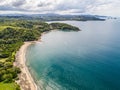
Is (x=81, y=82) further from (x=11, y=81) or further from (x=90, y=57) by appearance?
(x=90, y=57)

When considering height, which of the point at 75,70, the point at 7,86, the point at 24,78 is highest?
the point at 7,86

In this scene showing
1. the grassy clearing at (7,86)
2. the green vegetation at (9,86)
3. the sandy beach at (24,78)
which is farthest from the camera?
the sandy beach at (24,78)

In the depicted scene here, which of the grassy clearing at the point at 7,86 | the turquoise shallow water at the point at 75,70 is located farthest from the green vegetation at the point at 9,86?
the turquoise shallow water at the point at 75,70

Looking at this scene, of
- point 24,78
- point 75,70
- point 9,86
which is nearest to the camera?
point 9,86

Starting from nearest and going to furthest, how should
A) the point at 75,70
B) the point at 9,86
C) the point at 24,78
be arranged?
the point at 9,86, the point at 24,78, the point at 75,70

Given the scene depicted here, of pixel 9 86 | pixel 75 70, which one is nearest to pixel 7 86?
pixel 9 86

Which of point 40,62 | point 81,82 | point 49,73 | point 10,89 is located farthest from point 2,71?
point 81,82

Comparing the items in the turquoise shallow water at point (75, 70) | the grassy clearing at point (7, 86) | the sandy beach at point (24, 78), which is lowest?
the turquoise shallow water at point (75, 70)

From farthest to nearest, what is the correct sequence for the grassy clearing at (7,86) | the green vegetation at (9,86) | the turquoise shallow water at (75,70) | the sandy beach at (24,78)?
the turquoise shallow water at (75,70) → the sandy beach at (24,78) → the grassy clearing at (7,86) → the green vegetation at (9,86)

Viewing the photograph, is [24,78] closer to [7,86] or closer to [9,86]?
[9,86]

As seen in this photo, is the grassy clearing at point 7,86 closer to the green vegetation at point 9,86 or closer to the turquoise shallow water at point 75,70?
the green vegetation at point 9,86

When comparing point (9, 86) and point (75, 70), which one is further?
point (75, 70)

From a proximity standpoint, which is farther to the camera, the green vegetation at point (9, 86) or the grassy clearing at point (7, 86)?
the grassy clearing at point (7, 86)
